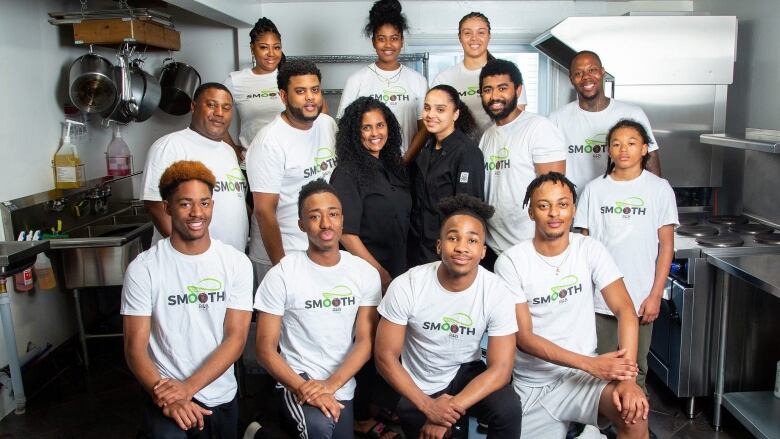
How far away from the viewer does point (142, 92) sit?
153 inches

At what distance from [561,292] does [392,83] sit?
4.05ft

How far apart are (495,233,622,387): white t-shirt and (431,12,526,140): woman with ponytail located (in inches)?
33.7

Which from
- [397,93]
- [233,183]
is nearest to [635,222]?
[397,93]

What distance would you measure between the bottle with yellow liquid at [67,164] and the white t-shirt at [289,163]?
1442mm

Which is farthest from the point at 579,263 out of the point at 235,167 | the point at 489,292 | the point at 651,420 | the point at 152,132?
the point at 152,132

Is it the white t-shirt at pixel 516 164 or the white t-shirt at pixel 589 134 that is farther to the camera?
the white t-shirt at pixel 589 134

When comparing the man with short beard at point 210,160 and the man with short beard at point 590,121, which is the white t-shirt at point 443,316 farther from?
the man with short beard at point 590,121

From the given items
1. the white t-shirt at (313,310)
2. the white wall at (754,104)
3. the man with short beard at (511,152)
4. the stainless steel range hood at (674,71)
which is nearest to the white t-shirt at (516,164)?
the man with short beard at (511,152)

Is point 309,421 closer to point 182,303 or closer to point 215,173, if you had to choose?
point 182,303

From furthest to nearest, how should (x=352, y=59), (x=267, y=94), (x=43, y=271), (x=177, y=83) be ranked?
1. (x=352, y=59)
2. (x=177, y=83)
3. (x=267, y=94)
4. (x=43, y=271)

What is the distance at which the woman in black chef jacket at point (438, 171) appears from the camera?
2426 millimetres

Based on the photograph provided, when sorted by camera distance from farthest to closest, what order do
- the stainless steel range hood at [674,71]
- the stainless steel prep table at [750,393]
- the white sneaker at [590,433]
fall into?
1. the stainless steel range hood at [674,71]
2. the stainless steel prep table at [750,393]
3. the white sneaker at [590,433]

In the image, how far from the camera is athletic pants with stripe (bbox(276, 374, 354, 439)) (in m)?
1.99

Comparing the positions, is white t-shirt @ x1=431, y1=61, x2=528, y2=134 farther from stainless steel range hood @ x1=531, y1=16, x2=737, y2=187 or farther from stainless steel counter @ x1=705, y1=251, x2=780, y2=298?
stainless steel counter @ x1=705, y1=251, x2=780, y2=298
